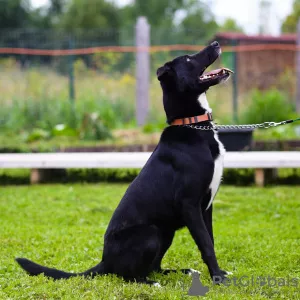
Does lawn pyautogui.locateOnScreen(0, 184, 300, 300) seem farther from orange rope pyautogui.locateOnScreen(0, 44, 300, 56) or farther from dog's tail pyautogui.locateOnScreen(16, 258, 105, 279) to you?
orange rope pyautogui.locateOnScreen(0, 44, 300, 56)

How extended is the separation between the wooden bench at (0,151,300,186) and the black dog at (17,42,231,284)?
3.01 m

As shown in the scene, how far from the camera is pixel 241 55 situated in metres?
14.9

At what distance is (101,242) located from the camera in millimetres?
4684

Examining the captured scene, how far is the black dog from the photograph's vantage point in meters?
3.38

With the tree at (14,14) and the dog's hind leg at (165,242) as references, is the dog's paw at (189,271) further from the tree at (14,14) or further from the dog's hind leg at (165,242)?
the tree at (14,14)

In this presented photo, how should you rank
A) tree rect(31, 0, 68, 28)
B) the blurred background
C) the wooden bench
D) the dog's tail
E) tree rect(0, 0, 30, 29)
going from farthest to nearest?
tree rect(31, 0, 68, 28) → tree rect(0, 0, 30, 29) → the blurred background → the wooden bench → the dog's tail

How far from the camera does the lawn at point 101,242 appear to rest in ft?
11.0

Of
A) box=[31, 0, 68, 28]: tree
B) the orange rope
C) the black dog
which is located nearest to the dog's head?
the black dog

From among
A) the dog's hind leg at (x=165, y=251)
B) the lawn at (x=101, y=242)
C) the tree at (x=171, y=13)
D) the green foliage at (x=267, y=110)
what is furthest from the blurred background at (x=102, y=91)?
the tree at (x=171, y=13)

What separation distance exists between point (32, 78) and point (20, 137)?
184 centimetres

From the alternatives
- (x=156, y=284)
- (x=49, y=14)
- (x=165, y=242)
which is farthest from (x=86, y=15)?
(x=156, y=284)

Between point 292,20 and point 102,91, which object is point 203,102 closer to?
point 102,91

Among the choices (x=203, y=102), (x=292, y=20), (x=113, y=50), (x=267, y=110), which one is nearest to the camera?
(x=203, y=102)

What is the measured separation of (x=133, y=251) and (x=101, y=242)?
1.35 m
